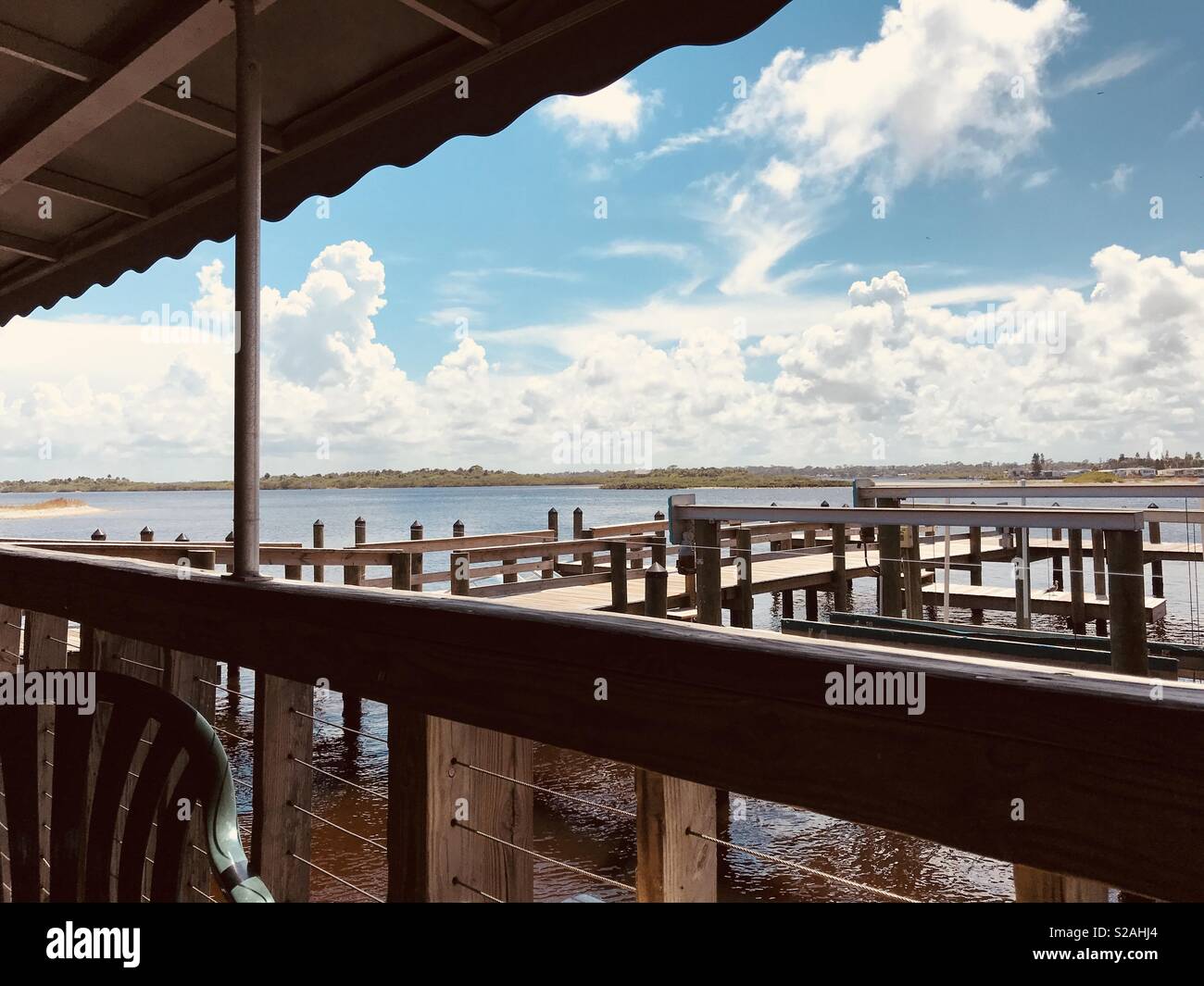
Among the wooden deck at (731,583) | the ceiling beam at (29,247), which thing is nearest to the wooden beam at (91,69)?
the ceiling beam at (29,247)

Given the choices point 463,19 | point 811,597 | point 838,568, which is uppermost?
point 463,19

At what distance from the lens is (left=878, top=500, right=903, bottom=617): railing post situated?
20.1 ft

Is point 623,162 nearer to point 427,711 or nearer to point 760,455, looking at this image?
point 760,455

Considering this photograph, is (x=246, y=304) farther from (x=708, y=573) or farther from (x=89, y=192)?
(x=708, y=573)

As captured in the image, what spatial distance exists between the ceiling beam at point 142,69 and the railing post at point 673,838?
1.97 meters

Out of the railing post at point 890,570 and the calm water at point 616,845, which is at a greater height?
the railing post at point 890,570

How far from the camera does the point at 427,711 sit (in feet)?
4.12

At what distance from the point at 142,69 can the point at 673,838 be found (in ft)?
7.81

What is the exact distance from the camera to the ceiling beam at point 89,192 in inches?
121

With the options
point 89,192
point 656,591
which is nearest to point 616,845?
point 656,591

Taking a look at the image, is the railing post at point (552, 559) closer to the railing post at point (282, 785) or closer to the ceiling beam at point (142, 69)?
the ceiling beam at point (142, 69)

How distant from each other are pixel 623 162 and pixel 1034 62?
34.3 metres

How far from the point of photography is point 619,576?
7.17 meters
